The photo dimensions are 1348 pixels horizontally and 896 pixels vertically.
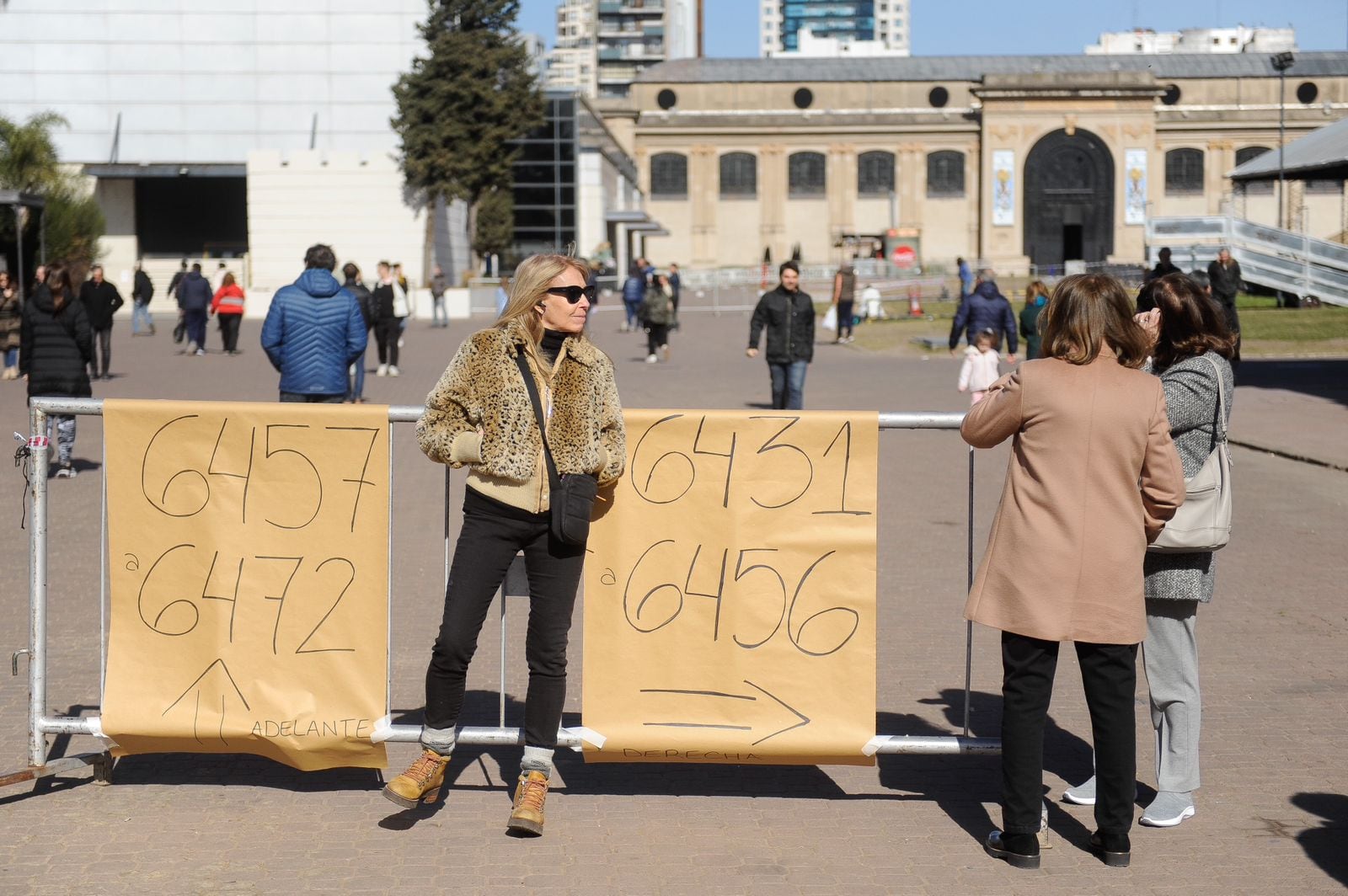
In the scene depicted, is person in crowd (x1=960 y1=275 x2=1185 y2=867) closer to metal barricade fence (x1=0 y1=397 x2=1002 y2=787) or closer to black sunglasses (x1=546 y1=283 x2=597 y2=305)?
metal barricade fence (x1=0 y1=397 x2=1002 y2=787)

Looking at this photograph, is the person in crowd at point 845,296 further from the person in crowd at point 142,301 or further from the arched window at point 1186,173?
the arched window at point 1186,173

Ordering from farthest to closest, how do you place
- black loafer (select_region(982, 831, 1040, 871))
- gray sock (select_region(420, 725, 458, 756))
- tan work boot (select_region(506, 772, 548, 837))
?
gray sock (select_region(420, 725, 458, 756)), tan work boot (select_region(506, 772, 548, 837)), black loafer (select_region(982, 831, 1040, 871))

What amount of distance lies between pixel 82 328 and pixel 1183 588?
1107 centimetres

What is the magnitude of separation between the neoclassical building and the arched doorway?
3.9 inches

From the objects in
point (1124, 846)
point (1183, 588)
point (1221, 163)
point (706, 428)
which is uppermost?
point (1221, 163)

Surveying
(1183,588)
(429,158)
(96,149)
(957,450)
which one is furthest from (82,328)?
(96,149)

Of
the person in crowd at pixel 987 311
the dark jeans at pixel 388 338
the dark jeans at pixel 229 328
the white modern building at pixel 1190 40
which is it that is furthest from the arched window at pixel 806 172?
the person in crowd at pixel 987 311

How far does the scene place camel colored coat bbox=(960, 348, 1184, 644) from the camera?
472 centimetres

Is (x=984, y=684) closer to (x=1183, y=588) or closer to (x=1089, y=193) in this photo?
(x=1183, y=588)

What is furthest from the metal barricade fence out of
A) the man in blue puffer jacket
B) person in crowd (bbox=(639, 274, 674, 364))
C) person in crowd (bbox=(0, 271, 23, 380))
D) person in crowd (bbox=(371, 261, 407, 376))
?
person in crowd (bbox=(639, 274, 674, 364))

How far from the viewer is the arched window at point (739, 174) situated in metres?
99.4

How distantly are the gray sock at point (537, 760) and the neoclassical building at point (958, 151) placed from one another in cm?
9182

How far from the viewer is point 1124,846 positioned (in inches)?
190

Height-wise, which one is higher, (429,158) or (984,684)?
(429,158)
